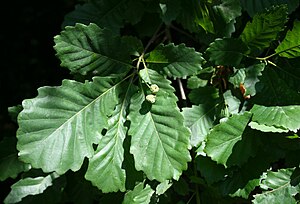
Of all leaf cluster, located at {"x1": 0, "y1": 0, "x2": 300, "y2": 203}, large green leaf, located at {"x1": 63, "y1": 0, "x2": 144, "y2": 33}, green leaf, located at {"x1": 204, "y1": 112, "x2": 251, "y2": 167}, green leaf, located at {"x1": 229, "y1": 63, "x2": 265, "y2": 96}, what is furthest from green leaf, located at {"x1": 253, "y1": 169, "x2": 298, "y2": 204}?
large green leaf, located at {"x1": 63, "y1": 0, "x2": 144, "y2": 33}

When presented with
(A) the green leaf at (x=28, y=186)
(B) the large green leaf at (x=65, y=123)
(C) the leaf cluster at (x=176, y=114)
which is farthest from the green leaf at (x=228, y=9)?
(A) the green leaf at (x=28, y=186)

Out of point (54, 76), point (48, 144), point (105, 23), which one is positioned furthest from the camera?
point (54, 76)

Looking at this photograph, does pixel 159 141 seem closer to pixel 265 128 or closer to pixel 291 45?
pixel 265 128

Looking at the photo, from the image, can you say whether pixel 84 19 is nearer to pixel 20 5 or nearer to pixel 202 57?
pixel 202 57

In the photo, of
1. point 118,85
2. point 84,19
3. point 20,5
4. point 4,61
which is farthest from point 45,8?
point 118,85

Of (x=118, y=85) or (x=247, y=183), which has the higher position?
(x=118, y=85)

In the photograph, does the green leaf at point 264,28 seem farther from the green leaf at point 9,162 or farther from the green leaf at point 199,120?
Result: the green leaf at point 9,162
